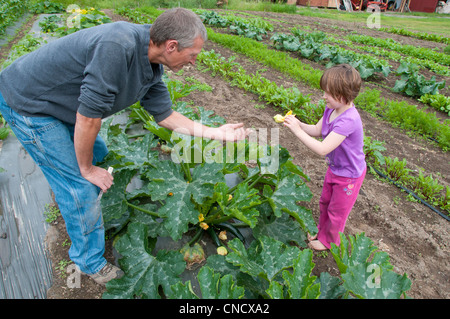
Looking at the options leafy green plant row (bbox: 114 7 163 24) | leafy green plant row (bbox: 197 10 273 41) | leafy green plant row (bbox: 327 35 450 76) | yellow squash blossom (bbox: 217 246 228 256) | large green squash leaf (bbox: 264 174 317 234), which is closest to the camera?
large green squash leaf (bbox: 264 174 317 234)

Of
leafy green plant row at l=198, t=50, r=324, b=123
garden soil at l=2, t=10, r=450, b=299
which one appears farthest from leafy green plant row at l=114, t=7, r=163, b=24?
garden soil at l=2, t=10, r=450, b=299

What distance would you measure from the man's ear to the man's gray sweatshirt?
0.14 m

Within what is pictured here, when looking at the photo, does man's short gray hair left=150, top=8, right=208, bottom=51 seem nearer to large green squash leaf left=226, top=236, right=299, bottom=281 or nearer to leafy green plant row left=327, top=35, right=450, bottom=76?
large green squash leaf left=226, top=236, right=299, bottom=281

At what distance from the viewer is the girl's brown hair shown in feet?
6.64

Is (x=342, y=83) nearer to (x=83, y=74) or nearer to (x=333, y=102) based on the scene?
(x=333, y=102)

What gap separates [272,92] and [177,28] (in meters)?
3.49

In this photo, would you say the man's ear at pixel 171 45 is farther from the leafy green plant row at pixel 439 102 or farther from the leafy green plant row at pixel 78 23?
the leafy green plant row at pixel 78 23

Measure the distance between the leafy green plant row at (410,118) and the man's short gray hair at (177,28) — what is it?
4.25m

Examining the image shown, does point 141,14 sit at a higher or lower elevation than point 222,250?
higher

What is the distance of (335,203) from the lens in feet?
7.72

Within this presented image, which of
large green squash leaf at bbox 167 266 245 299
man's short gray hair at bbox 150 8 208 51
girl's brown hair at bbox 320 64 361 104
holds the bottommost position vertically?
large green squash leaf at bbox 167 266 245 299

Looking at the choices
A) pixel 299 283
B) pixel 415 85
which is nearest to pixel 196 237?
pixel 299 283

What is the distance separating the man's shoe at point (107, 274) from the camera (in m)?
2.11

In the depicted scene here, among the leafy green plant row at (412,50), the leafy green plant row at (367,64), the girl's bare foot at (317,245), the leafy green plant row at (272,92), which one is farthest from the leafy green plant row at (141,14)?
the girl's bare foot at (317,245)
